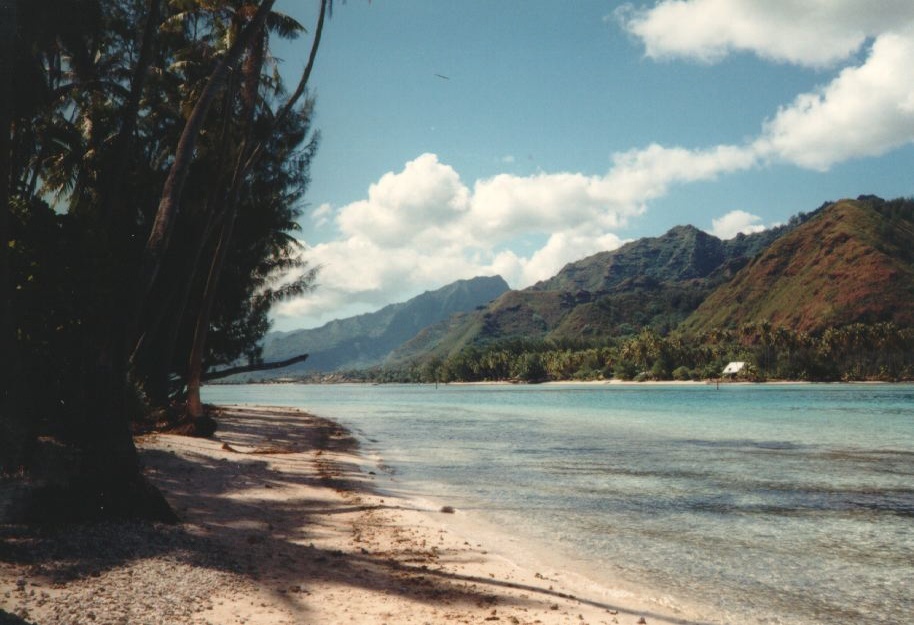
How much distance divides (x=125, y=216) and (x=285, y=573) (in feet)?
49.0

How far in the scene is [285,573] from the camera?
23.9 feet

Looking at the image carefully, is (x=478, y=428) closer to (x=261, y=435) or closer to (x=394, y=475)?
(x=261, y=435)

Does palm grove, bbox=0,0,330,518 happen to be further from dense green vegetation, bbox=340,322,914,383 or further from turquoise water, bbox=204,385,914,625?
dense green vegetation, bbox=340,322,914,383

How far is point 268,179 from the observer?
25.9m

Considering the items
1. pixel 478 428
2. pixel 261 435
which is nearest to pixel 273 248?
pixel 261 435

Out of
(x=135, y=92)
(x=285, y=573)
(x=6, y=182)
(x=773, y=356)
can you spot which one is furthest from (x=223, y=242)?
(x=773, y=356)

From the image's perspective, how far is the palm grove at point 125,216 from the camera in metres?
8.56

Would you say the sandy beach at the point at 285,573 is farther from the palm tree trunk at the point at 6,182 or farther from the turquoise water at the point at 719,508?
the palm tree trunk at the point at 6,182

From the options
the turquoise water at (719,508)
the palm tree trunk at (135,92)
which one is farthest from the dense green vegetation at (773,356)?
the palm tree trunk at (135,92)

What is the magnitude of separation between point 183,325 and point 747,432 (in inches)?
1240

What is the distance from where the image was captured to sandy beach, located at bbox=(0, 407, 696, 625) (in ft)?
18.7

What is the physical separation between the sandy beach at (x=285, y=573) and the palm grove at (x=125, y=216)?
1.22 metres

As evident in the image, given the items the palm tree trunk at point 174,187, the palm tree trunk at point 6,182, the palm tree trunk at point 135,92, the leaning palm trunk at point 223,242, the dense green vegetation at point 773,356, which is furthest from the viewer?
the dense green vegetation at point 773,356

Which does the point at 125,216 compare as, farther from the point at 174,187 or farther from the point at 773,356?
the point at 773,356
